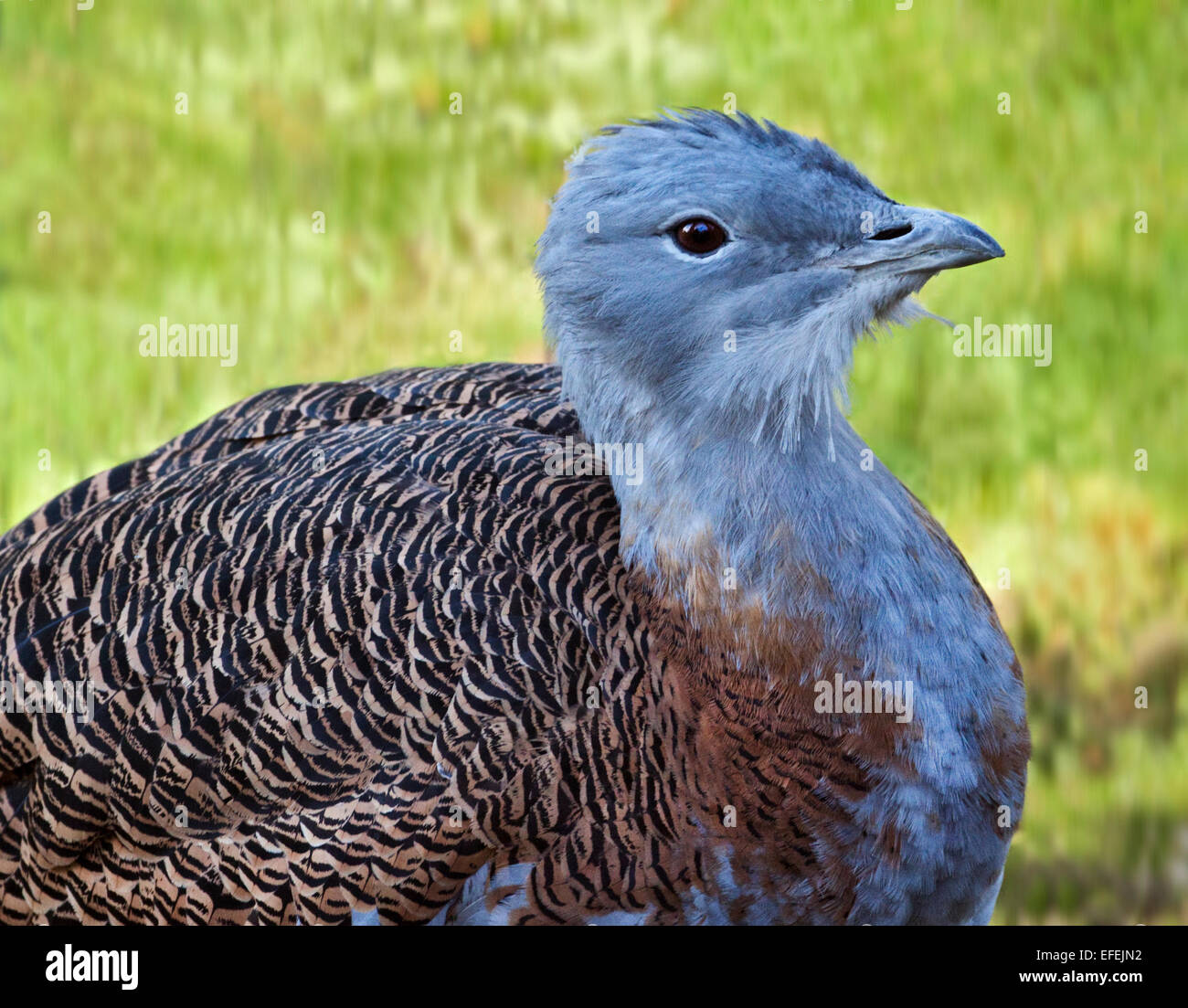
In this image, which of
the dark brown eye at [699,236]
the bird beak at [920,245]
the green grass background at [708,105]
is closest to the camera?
the bird beak at [920,245]

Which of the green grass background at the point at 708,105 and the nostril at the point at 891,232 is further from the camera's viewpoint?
the green grass background at the point at 708,105

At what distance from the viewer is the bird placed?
312 cm

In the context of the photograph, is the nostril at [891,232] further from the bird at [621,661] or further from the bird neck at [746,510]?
the bird neck at [746,510]

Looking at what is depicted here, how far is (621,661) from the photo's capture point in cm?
326

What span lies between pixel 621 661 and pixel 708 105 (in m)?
3.75

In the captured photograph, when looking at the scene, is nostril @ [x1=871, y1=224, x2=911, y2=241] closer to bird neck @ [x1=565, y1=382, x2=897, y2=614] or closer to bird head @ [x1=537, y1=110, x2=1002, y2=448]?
bird head @ [x1=537, y1=110, x2=1002, y2=448]

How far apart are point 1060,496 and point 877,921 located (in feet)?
9.64

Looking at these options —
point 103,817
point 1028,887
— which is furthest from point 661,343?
point 1028,887

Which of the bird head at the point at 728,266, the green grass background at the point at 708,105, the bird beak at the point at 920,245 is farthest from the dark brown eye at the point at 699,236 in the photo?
the green grass background at the point at 708,105

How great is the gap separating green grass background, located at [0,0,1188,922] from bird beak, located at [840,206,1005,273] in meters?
2.70

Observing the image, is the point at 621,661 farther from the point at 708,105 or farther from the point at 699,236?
the point at 708,105

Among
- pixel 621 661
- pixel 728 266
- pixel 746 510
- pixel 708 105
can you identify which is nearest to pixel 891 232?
pixel 728 266

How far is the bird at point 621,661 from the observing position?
10.2 feet

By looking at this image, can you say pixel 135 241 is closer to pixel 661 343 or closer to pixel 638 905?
pixel 661 343
